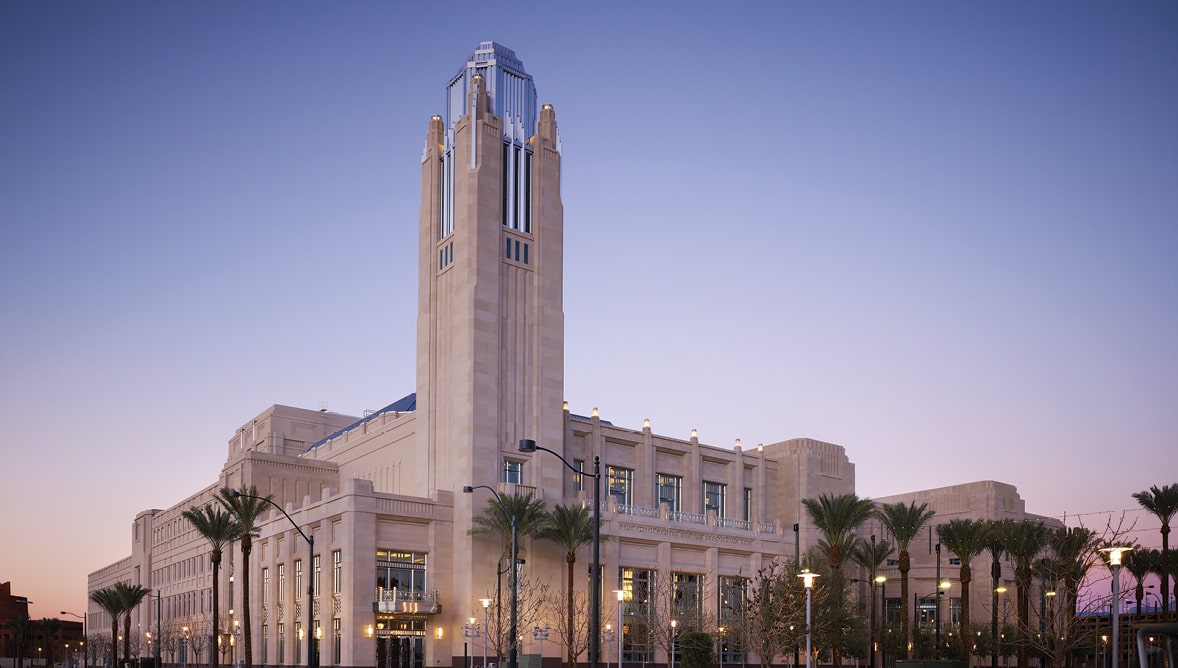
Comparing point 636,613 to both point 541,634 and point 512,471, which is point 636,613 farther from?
point 512,471

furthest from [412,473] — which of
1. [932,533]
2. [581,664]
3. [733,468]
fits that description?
[932,533]

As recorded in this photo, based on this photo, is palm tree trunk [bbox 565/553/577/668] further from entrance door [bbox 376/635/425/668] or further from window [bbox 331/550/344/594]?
window [bbox 331/550/344/594]

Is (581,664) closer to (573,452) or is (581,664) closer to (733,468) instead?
(573,452)

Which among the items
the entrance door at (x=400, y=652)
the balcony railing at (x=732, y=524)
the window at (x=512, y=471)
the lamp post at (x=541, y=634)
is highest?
the window at (x=512, y=471)

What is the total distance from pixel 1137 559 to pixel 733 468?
3229 cm

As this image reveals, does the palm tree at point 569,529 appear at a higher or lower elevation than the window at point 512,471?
lower

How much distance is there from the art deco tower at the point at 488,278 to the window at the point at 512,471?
218mm

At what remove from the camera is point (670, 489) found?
3807 inches

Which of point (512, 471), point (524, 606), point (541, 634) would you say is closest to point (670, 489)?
point (512, 471)

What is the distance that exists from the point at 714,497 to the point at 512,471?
25020 mm

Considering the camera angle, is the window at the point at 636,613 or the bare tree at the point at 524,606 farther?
the window at the point at 636,613

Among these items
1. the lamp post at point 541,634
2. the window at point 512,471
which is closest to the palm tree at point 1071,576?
the lamp post at point 541,634

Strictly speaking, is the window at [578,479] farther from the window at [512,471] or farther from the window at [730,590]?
the window at [730,590]

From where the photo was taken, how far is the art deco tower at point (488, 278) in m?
80.6
